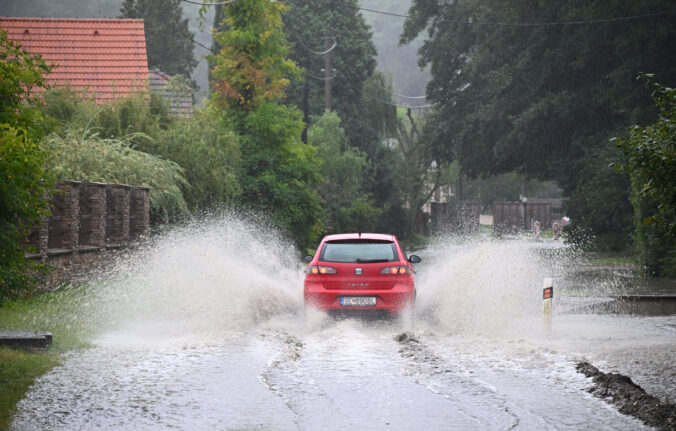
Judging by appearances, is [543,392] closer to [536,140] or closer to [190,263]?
[190,263]

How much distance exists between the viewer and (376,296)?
15078mm

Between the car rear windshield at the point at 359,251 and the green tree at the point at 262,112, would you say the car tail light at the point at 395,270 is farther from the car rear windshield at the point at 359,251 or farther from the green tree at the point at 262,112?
the green tree at the point at 262,112

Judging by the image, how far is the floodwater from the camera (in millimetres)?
8516

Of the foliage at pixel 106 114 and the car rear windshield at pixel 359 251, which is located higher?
the foliage at pixel 106 114

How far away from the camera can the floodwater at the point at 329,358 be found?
8516 mm

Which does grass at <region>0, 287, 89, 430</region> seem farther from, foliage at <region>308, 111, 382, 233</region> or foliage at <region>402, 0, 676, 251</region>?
foliage at <region>308, 111, 382, 233</region>

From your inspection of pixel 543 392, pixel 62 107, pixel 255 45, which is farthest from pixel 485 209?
pixel 543 392

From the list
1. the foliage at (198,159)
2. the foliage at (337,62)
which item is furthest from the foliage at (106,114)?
the foliage at (337,62)

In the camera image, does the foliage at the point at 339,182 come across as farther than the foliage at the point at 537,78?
Yes

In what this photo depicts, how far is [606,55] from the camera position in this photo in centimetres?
4306

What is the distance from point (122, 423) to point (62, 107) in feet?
75.9

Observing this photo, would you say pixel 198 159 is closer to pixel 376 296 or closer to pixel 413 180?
pixel 376 296

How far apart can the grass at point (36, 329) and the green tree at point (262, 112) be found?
700 inches

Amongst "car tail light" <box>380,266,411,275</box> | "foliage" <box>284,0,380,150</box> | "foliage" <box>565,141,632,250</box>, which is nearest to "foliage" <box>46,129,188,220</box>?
"car tail light" <box>380,266,411,275</box>
